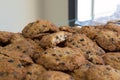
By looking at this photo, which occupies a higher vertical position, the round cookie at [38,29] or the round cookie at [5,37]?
the round cookie at [38,29]

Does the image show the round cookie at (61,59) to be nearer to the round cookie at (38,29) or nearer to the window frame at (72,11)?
the round cookie at (38,29)

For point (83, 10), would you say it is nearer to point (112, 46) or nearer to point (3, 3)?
point (3, 3)

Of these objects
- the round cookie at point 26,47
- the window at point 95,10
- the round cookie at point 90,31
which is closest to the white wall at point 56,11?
the window at point 95,10

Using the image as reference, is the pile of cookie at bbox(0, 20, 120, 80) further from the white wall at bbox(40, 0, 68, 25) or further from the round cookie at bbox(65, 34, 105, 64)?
the white wall at bbox(40, 0, 68, 25)

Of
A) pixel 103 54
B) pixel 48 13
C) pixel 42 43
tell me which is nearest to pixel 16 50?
pixel 42 43

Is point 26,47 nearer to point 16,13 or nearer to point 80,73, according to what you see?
point 80,73
